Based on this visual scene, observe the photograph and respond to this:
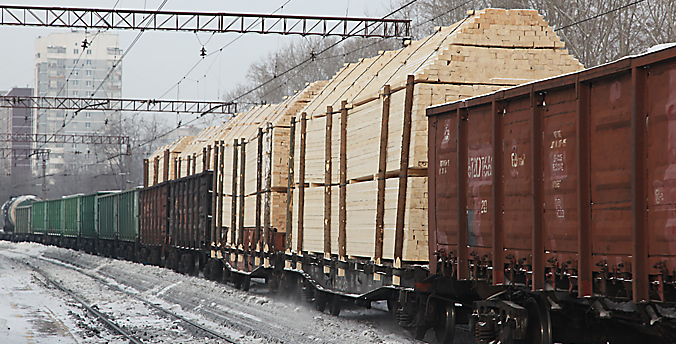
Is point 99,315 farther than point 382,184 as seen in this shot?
Yes

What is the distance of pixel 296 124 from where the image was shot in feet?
55.9

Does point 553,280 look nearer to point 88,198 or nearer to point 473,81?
point 473,81

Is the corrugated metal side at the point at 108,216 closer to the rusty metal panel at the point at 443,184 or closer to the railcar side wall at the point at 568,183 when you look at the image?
the rusty metal panel at the point at 443,184

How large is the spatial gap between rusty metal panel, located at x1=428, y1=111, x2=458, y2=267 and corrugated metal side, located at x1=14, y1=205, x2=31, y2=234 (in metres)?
60.6

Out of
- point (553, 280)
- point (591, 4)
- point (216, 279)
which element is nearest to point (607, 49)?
point (591, 4)

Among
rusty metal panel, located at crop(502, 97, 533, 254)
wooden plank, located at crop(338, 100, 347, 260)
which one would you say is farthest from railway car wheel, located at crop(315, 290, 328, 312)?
rusty metal panel, located at crop(502, 97, 533, 254)

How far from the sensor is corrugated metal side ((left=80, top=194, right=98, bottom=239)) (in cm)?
4656

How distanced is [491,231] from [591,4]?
2492 cm

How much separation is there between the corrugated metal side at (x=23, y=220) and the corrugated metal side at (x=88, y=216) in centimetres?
1830

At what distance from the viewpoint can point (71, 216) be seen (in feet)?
171

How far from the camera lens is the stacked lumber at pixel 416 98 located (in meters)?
11.3

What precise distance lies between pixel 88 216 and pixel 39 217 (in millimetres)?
15909

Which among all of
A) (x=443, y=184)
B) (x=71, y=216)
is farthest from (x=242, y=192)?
(x=71, y=216)

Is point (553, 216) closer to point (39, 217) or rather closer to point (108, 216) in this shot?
point (108, 216)
